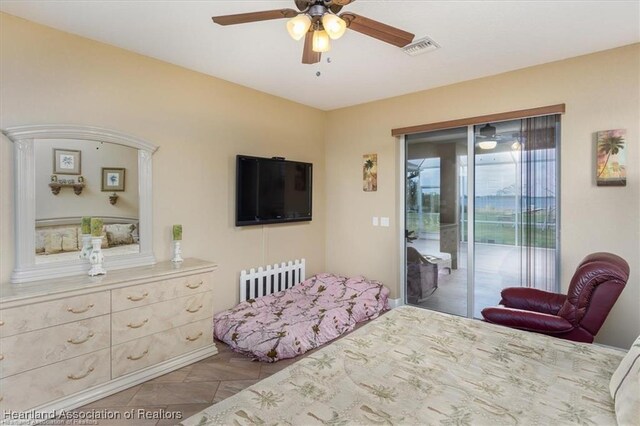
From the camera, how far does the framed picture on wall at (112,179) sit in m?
2.88

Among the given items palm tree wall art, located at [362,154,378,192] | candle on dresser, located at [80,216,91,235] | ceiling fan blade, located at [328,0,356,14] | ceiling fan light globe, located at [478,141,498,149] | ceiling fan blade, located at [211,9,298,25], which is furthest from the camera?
palm tree wall art, located at [362,154,378,192]

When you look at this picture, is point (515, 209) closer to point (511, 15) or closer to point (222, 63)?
point (511, 15)

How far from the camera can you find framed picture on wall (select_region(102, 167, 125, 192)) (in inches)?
113

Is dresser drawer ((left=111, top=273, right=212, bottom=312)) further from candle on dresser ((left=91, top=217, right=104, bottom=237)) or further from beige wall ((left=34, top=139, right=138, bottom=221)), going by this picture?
beige wall ((left=34, top=139, right=138, bottom=221))

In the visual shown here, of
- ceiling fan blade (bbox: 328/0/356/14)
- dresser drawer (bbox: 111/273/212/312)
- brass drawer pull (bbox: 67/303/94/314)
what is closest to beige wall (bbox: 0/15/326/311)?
dresser drawer (bbox: 111/273/212/312)

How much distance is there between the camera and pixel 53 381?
2.19 m

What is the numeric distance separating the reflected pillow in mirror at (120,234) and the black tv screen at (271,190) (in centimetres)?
114

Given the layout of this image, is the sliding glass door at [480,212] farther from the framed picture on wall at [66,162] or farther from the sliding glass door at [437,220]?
the framed picture on wall at [66,162]

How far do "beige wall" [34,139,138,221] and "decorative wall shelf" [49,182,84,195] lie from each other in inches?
0.8

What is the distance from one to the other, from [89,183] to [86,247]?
0.54 meters

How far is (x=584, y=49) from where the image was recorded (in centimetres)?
294

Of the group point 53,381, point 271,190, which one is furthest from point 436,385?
point 271,190

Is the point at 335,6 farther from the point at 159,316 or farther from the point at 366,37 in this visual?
the point at 159,316

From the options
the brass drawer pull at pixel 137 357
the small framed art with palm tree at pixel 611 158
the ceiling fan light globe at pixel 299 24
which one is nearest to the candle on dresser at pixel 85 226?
the brass drawer pull at pixel 137 357
